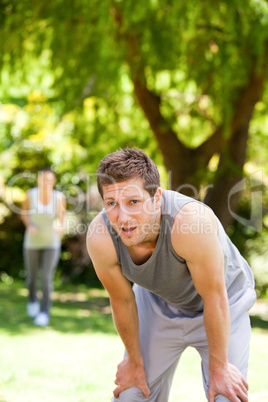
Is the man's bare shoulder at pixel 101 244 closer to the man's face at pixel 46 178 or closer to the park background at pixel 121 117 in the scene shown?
the park background at pixel 121 117

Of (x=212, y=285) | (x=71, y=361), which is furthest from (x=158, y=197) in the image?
(x=71, y=361)

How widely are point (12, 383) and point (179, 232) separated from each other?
246cm

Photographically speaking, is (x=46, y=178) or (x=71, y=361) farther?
(x=46, y=178)

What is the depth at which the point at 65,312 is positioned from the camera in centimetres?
789

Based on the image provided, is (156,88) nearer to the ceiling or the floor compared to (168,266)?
nearer to the ceiling

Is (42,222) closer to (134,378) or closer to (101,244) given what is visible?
(134,378)

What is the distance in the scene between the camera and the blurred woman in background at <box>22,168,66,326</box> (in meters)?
6.73

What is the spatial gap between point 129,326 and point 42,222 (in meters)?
4.17

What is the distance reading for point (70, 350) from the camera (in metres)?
5.52

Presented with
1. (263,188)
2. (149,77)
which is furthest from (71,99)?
(263,188)

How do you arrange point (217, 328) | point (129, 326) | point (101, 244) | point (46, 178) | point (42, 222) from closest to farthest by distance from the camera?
point (217, 328) < point (101, 244) < point (129, 326) < point (46, 178) < point (42, 222)

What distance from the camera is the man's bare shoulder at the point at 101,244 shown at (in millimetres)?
2697

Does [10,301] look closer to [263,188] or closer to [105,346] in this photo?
[105,346]

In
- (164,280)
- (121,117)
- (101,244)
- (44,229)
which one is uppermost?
(121,117)
